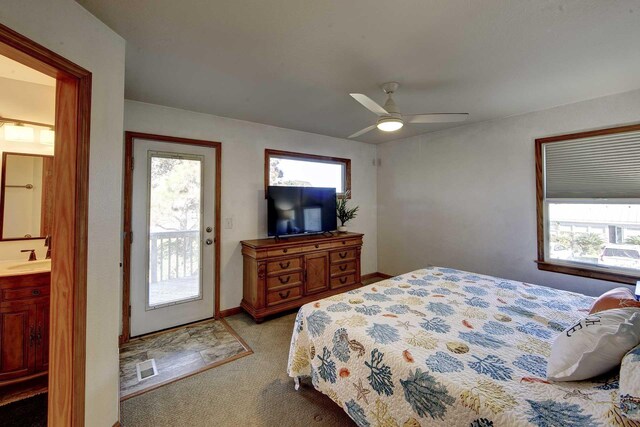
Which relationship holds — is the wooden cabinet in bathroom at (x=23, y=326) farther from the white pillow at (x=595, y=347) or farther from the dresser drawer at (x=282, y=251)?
Answer: the white pillow at (x=595, y=347)

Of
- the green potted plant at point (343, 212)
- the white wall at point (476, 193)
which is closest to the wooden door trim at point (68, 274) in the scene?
the green potted plant at point (343, 212)

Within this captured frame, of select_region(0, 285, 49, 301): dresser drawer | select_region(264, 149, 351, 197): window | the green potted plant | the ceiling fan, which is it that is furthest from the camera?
the green potted plant

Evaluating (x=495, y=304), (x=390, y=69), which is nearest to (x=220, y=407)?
(x=495, y=304)

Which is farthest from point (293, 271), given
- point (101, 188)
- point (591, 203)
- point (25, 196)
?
point (591, 203)

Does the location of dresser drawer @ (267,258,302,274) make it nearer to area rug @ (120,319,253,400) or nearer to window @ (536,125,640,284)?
area rug @ (120,319,253,400)

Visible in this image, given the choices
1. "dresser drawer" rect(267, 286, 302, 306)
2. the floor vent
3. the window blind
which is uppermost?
the window blind

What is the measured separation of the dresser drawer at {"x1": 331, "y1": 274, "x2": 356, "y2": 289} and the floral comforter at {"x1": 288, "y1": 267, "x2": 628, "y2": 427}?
149cm

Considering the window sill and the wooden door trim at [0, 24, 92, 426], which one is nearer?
the wooden door trim at [0, 24, 92, 426]

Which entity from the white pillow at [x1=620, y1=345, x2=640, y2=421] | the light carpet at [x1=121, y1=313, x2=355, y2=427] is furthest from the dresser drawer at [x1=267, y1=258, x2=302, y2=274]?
the white pillow at [x1=620, y1=345, x2=640, y2=421]

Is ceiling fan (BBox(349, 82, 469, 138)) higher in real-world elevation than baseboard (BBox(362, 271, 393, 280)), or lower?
higher

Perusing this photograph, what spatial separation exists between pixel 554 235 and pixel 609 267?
1.69ft

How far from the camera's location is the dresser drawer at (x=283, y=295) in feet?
10.0

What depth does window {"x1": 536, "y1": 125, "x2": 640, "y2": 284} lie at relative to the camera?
8.23 feet

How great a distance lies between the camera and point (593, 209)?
275 cm
